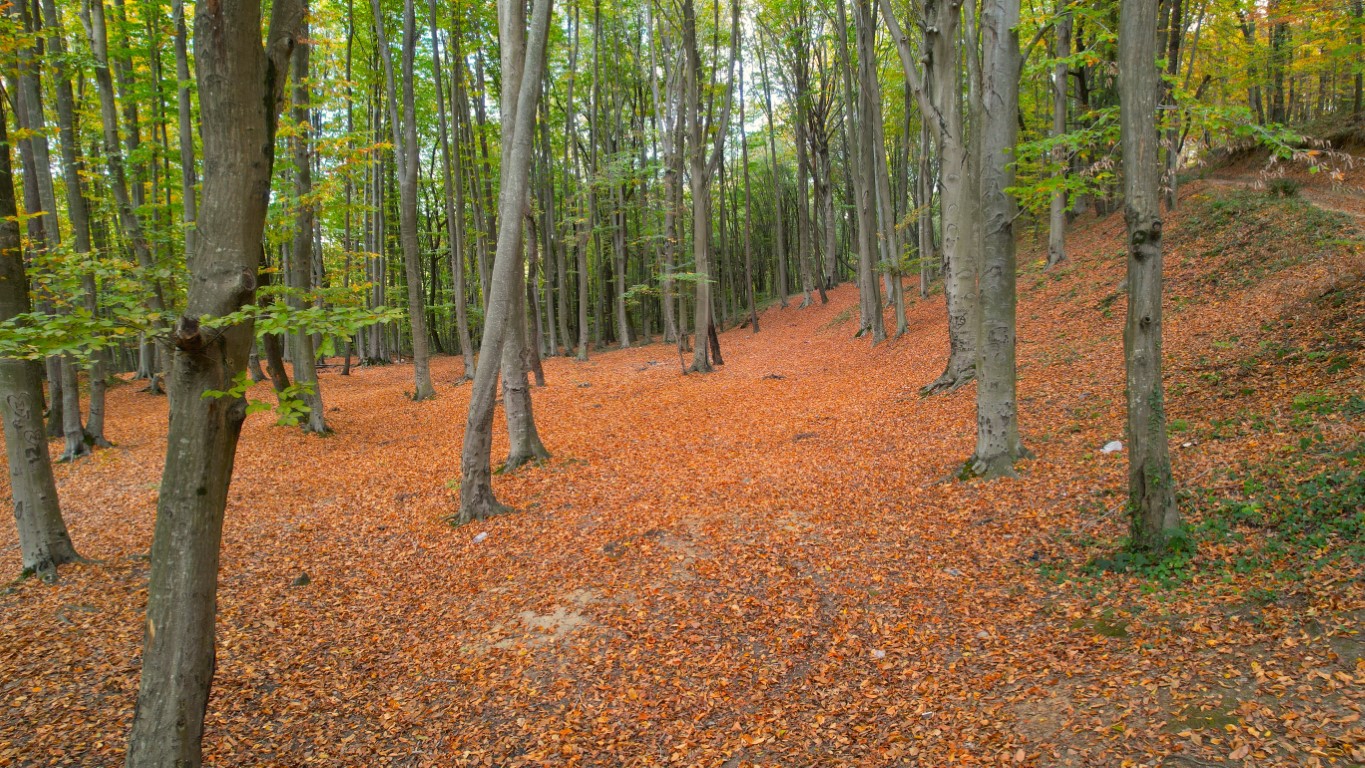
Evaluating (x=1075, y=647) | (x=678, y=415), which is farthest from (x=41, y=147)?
(x=1075, y=647)

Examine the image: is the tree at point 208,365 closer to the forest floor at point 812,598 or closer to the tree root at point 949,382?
the forest floor at point 812,598

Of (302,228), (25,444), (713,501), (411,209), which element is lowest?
(713,501)

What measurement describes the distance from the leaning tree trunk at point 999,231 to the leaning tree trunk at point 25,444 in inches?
337

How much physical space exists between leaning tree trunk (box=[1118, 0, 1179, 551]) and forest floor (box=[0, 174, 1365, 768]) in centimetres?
83

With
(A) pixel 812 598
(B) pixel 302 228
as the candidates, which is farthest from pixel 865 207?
(A) pixel 812 598

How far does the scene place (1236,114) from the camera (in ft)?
14.8

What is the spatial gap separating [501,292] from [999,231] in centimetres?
529

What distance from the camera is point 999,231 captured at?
6320 millimetres

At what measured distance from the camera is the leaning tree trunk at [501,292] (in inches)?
280

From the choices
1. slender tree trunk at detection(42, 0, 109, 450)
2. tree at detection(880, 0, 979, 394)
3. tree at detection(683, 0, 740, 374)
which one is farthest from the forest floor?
tree at detection(683, 0, 740, 374)

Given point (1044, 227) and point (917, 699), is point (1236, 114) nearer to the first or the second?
point (917, 699)

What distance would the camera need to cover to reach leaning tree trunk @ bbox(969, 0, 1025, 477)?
6.31 meters

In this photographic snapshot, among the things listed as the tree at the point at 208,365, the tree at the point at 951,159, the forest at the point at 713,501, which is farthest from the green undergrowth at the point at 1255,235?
the tree at the point at 208,365

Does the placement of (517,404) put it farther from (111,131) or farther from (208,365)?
(111,131)
